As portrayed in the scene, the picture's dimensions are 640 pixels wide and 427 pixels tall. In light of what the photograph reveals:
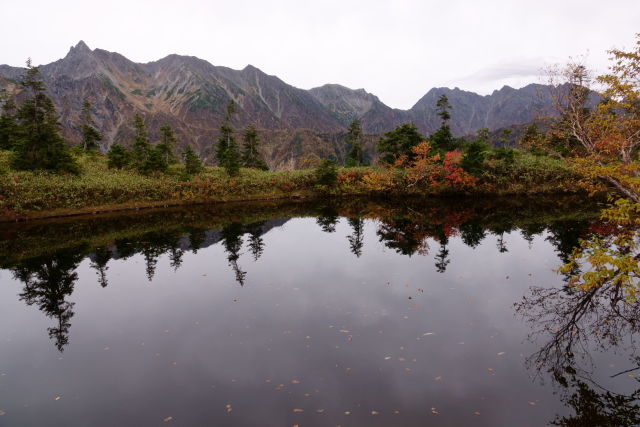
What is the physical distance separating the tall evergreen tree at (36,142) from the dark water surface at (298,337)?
24.2 meters

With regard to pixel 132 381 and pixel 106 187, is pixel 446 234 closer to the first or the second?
pixel 132 381

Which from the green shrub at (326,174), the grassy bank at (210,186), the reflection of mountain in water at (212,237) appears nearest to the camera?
the reflection of mountain in water at (212,237)

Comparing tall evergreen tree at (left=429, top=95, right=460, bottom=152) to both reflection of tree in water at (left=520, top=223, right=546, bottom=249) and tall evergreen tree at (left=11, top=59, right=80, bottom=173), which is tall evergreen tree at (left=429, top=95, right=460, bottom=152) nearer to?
reflection of tree in water at (left=520, top=223, right=546, bottom=249)

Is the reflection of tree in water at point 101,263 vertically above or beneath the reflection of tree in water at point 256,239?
beneath

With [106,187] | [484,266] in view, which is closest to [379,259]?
[484,266]

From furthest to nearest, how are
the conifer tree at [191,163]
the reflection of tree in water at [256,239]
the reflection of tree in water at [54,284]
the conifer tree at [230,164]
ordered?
1. the conifer tree at [230,164]
2. the conifer tree at [191,163]
3. the reflection of tree in water at [256,239]
4. the reflection of tree in water at [54,284]

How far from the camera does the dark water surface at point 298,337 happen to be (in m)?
8.88

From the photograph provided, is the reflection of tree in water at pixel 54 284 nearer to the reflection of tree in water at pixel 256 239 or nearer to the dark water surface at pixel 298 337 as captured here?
the dark water surface at pixel 298 337

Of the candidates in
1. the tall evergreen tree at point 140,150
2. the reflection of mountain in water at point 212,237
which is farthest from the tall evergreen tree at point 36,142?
the reflection of mountain in water at point 212,237

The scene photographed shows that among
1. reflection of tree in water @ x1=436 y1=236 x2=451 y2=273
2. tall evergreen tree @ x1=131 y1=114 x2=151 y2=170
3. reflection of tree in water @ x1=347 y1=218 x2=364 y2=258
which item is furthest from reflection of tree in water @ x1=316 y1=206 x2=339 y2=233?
tall evergreen tree @ x1=131 y1=114 x2=151 y2=170

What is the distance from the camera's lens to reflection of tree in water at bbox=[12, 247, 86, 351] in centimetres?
1409

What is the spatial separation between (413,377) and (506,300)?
7.87 metres

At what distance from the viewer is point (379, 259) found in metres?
22.0

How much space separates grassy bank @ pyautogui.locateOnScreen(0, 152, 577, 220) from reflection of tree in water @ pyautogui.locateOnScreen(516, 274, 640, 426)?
34.5m
